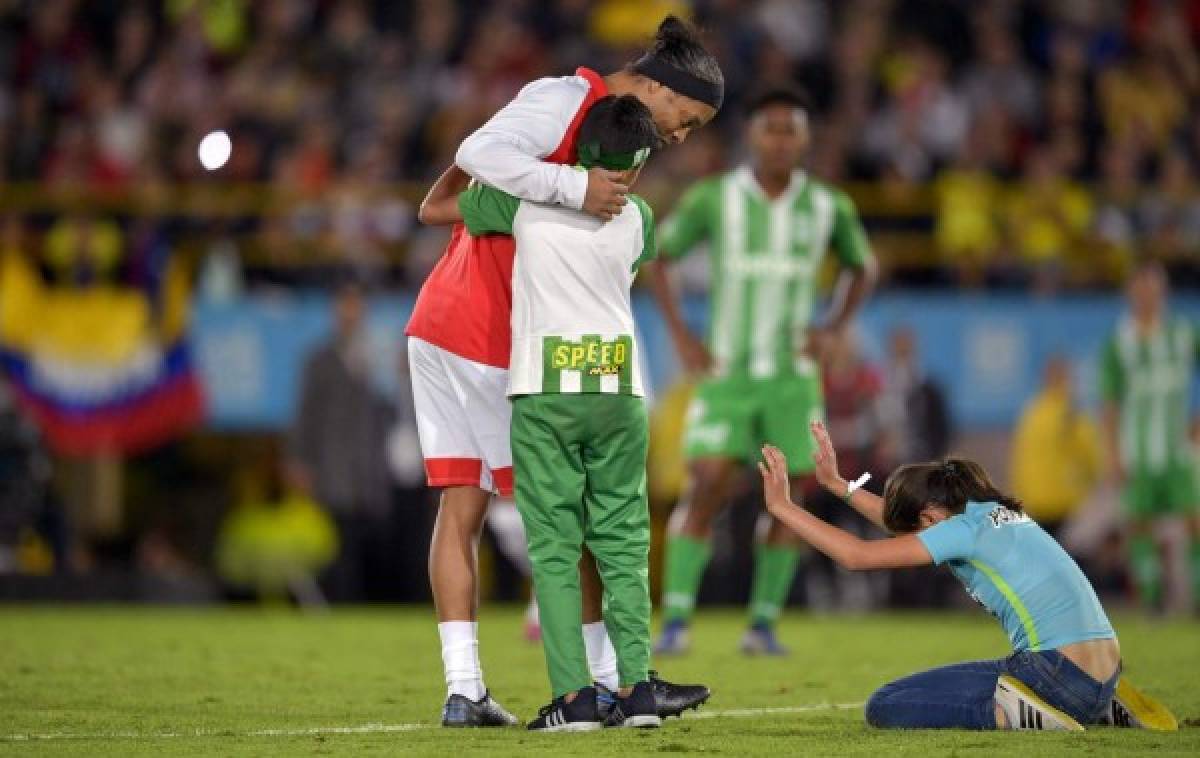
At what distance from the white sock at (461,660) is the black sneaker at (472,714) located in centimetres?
4

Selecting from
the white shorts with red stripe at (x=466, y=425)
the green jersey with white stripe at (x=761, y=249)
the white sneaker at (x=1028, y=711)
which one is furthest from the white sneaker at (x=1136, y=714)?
the green jersey with white stripe at (x=761, y=249)

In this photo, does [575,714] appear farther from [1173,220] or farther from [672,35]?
[1173,220]

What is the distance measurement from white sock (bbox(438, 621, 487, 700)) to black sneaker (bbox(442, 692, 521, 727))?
→ 0.12ft

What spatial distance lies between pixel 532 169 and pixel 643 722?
1675 mm

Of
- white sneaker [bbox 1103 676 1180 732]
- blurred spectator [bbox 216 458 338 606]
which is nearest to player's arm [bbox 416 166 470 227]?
white sneaker [bbox 1103 676 1180 732]

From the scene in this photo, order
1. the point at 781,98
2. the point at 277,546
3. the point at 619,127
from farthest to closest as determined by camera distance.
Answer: the point at 277,546
the point at 781,98
the point at 619,127

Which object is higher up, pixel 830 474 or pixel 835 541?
pixel 830 474

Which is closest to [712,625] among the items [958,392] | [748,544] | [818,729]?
[748,544]

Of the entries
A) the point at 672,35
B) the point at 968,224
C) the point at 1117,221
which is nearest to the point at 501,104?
the point at 968,224

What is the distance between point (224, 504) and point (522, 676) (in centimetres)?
836

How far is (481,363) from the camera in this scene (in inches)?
277

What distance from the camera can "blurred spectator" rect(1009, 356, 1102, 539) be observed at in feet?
54.6

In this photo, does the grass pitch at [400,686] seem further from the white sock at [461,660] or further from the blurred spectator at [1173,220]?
the blurred spectator at [1173,220]

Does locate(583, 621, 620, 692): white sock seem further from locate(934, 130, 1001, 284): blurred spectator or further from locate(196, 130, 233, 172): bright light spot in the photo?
locate(934, 130, 1001, 284): blurred spectator
